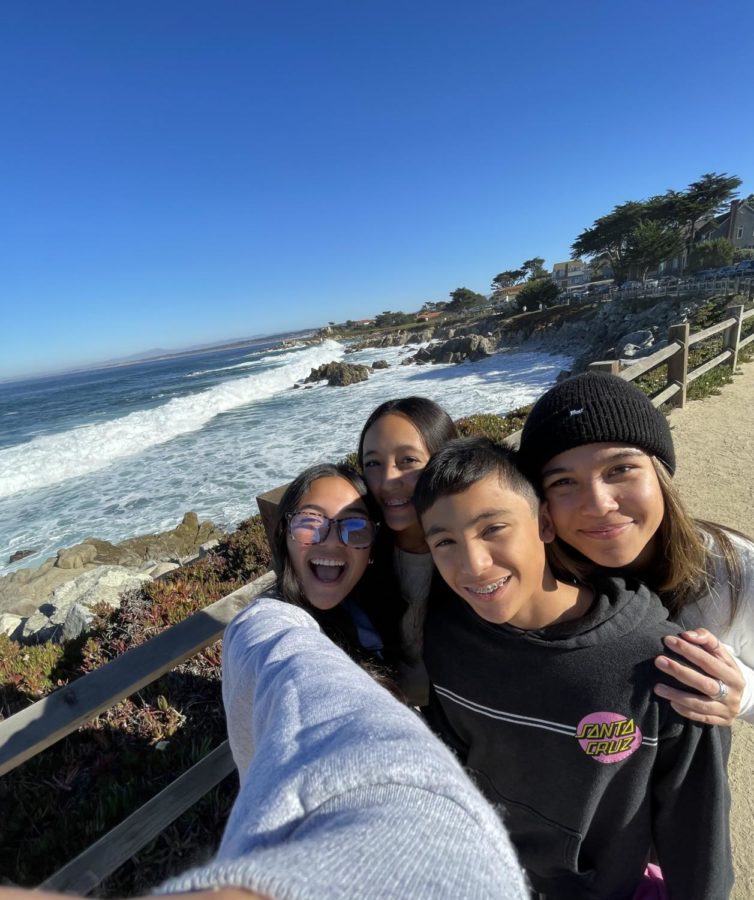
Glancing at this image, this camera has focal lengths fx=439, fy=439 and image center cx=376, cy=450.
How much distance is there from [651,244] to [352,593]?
164 ft

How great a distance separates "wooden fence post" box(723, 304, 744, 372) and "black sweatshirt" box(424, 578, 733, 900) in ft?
32.3

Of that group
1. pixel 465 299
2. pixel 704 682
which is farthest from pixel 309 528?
pixel 465 299

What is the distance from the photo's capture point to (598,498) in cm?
128

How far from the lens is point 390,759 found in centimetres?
63

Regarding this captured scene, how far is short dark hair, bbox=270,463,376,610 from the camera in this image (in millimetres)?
1464

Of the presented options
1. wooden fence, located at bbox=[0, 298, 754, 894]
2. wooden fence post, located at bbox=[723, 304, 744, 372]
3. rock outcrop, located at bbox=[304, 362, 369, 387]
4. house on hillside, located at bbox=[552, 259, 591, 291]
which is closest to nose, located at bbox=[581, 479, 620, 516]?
wooden fence, located at bbox=[0, 298, 754, 894]

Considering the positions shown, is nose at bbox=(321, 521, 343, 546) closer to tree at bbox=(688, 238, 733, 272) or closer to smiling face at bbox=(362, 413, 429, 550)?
smiling face at bbox=(362, 413, 429, 550)

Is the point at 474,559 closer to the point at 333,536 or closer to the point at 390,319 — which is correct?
the point at 333,536

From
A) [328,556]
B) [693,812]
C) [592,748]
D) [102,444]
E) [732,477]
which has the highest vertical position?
[328,556]

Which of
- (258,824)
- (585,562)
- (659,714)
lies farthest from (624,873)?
(258,824)

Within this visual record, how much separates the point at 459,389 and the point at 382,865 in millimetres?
21217

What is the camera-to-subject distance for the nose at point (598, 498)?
4.18ft

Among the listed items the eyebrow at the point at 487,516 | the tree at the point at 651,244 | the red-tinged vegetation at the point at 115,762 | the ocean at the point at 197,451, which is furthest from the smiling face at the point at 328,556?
the tree at the point at 651,244

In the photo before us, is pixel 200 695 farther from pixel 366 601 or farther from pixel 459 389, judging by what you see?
pixel 459 389
